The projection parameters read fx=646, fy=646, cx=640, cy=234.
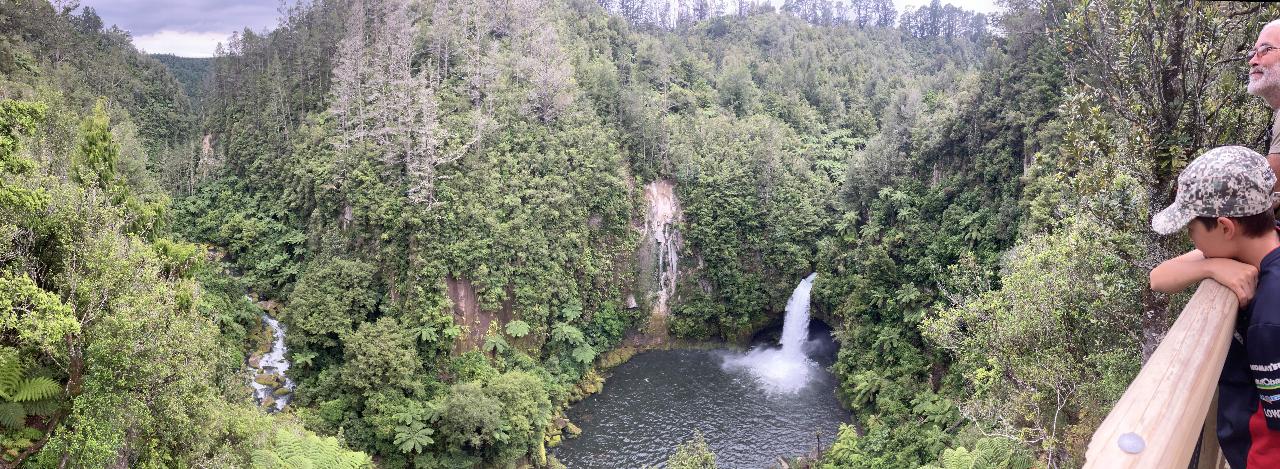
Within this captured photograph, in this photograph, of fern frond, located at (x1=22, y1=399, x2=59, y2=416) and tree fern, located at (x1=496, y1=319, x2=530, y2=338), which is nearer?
fern frond, located at (x1=22, y1=399, x2=59, y2=416)

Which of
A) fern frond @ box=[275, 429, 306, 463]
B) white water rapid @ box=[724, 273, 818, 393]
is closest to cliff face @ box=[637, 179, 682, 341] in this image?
white water rapid @ box=[724, 273, 818, 393]

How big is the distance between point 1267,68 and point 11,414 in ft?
42.2

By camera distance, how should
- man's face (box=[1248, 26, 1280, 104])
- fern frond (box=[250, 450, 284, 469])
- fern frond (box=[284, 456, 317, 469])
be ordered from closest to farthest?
man's face (box=[1248, 26, 1280, 104]) → fern frond (box=[250, 450, 284, 469]) → fern frond (box=[284, 456, 317, 469])

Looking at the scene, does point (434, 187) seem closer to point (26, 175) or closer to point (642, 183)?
point (642, 183)

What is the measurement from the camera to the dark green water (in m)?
21.5

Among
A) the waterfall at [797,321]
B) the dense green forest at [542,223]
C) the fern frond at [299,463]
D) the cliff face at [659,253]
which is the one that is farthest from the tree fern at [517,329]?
the waterfall at [797,321]

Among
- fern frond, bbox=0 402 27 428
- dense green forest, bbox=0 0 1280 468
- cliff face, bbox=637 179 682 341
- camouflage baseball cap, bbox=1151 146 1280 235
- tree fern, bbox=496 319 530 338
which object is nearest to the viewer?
camouflage baseball cap, bbox=1151 146 1280 235

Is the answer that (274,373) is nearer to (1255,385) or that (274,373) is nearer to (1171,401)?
(1255,385)

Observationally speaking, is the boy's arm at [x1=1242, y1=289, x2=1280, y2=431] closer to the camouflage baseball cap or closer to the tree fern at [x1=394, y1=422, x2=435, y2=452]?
the camouflage baseball cap

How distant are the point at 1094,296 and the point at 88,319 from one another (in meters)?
13.1

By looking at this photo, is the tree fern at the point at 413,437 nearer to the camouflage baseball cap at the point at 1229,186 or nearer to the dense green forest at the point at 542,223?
the dense green forest at the point at 542,223

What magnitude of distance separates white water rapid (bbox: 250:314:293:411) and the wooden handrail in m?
25.2

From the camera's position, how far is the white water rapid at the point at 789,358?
26.8 meters

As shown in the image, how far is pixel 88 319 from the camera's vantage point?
955 centimetres
